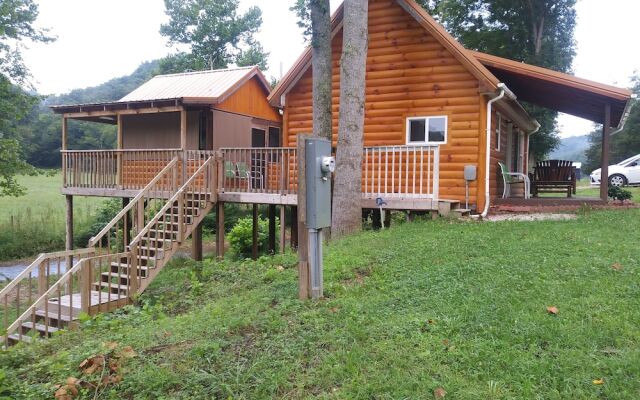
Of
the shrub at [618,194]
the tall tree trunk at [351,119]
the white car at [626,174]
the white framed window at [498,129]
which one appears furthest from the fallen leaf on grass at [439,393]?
the white car at [626,174]

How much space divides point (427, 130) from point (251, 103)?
8.69 m

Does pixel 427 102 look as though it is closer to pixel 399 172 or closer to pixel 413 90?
pixel 413 90

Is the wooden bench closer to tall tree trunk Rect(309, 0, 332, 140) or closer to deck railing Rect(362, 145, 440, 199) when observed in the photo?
deck railing Rect(362, 145, 440, 199)

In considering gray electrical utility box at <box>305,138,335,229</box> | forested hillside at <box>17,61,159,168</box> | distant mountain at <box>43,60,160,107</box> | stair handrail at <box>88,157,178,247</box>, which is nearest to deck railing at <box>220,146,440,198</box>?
stair handrail at <box>88,157,178,247</box>

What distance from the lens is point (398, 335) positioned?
3871 millimetres

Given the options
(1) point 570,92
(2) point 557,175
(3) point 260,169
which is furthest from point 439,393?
(2) point 557,175

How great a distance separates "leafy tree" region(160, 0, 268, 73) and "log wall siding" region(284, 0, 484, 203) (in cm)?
2832

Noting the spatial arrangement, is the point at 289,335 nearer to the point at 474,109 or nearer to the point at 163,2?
the point at 474,109

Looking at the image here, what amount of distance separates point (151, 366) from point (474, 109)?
8938mm

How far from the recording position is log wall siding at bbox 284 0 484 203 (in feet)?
34.4

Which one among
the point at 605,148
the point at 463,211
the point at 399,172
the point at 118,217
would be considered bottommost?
the point at 118,217

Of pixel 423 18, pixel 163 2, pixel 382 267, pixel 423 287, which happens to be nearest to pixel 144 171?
pixel 423 18

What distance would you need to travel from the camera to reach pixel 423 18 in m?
10.6

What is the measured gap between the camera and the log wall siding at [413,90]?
413 inches
